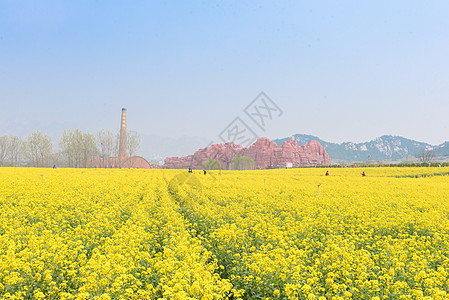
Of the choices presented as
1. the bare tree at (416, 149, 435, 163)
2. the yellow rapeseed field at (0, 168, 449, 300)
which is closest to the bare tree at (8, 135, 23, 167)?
the yellow rapeseed field at (0, 168, 449, 300)

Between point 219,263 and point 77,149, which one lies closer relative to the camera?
point 219,263

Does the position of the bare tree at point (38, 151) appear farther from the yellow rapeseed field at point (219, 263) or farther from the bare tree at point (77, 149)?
the yellow rapeseed field at point (219, 263)

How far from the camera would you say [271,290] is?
6406 mm

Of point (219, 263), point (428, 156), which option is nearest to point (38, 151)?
point (219, 263)

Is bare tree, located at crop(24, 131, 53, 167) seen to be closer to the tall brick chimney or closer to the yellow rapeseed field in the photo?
the tall brick chimney

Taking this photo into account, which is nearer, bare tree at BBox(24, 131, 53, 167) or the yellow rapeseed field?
the yellow rapeseed field

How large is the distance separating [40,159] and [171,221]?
→ 108132 millimetres

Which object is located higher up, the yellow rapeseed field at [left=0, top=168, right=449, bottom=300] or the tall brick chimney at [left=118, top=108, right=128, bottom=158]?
the tall brick chimney at [left=118, top=108, right=128, bottom=158]

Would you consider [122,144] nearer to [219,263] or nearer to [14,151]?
[14,151]

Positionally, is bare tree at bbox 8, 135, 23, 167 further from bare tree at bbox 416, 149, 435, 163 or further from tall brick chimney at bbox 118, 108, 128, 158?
bare tree at bbox 416, 149, 435, 163

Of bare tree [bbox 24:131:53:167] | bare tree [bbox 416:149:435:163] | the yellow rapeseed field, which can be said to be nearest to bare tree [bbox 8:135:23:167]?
bare tree [bbox 24:131:53:167]

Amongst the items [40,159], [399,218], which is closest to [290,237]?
[399,218]

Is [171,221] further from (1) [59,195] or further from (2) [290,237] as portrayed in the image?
(1) [59,195]

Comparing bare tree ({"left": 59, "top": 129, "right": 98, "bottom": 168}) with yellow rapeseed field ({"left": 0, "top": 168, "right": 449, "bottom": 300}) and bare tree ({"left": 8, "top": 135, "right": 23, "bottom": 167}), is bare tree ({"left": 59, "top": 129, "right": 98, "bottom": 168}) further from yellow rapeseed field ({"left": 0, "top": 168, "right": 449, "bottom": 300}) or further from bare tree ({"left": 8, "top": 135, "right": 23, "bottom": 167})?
yellow rapeseed field ({"left": 0, "top": 168, "right": 449, "bottom": 300})
